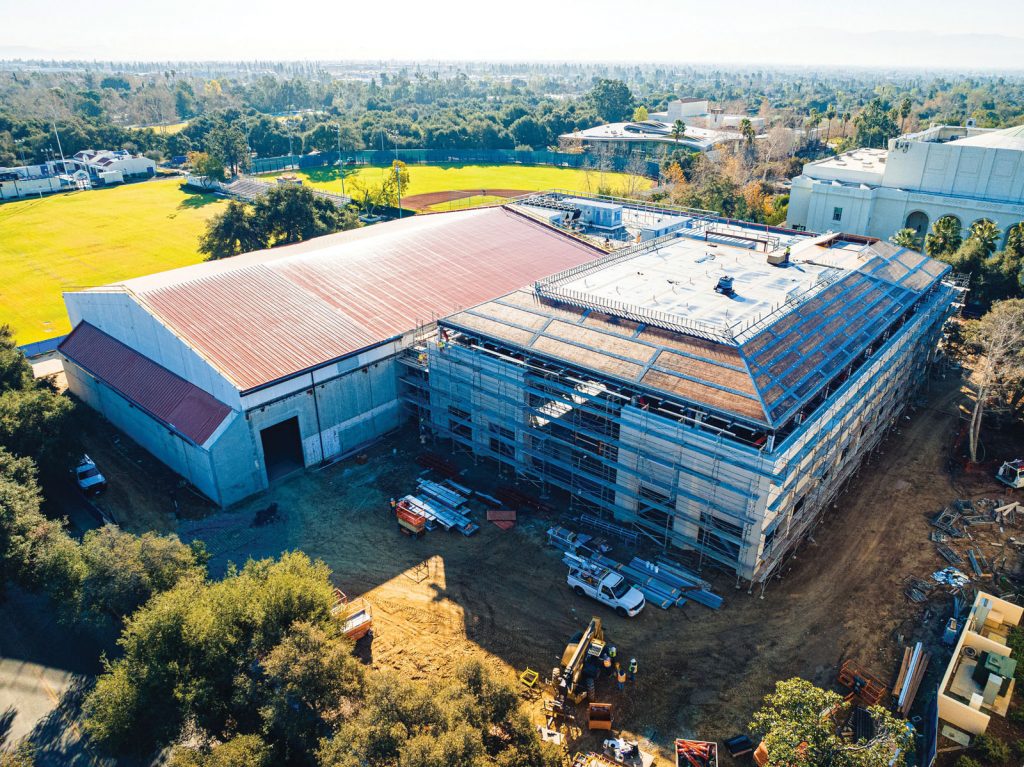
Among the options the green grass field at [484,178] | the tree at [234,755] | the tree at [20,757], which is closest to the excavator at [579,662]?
the tree at [234,755]

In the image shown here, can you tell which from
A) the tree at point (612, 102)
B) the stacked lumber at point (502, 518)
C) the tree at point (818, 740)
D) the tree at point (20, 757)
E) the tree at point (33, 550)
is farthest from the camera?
the tree at point (612, 102)

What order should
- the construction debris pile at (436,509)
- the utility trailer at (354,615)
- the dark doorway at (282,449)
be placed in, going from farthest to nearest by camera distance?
1. the dark doorway at (282,449)
2. the construction debris pile at (436,509)
3. the utility trailer at (354,615)

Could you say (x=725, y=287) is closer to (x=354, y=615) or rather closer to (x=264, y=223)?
(x=354, y=615)

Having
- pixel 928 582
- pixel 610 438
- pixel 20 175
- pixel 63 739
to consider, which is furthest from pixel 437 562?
pixel 20 175

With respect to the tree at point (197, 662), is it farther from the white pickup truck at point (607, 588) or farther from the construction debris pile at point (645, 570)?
the construction debris pile at point (645, 570)

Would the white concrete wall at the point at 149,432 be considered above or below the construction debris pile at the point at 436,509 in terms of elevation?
above

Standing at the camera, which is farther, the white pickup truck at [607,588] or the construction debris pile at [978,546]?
the construction debris pile at [978,546]
